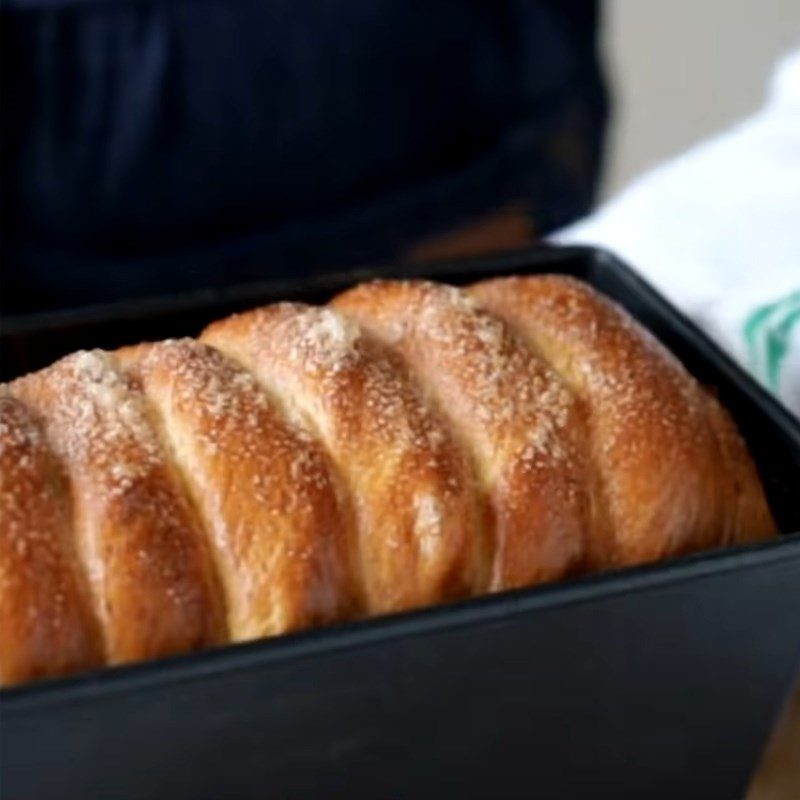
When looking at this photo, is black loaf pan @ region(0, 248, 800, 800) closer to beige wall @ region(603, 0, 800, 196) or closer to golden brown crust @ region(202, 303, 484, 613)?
golden brown crust @ region(202, 303, 484, 613)

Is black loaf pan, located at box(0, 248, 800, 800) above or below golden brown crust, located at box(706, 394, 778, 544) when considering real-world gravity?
below

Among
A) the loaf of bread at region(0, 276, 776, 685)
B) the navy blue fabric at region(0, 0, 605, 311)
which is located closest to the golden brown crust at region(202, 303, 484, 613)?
the loaf of bread at region(0, 276, 776, 685)

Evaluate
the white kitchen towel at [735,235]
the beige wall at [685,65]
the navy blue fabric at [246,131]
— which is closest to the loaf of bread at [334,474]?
the white kitchen towel at [735,235]

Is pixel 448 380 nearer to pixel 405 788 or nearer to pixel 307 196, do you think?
pixel 405 788

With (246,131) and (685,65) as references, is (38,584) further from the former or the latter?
(685,65)

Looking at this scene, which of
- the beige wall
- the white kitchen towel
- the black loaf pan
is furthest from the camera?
the beige wall

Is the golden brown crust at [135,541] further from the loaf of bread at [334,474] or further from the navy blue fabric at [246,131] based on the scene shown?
the navy blue fabric at [246,131]

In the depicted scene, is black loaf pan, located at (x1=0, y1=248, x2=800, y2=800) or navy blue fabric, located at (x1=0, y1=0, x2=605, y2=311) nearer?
black loaf pan, located at (x1=0, y1=248, x2=800, y2=800)
